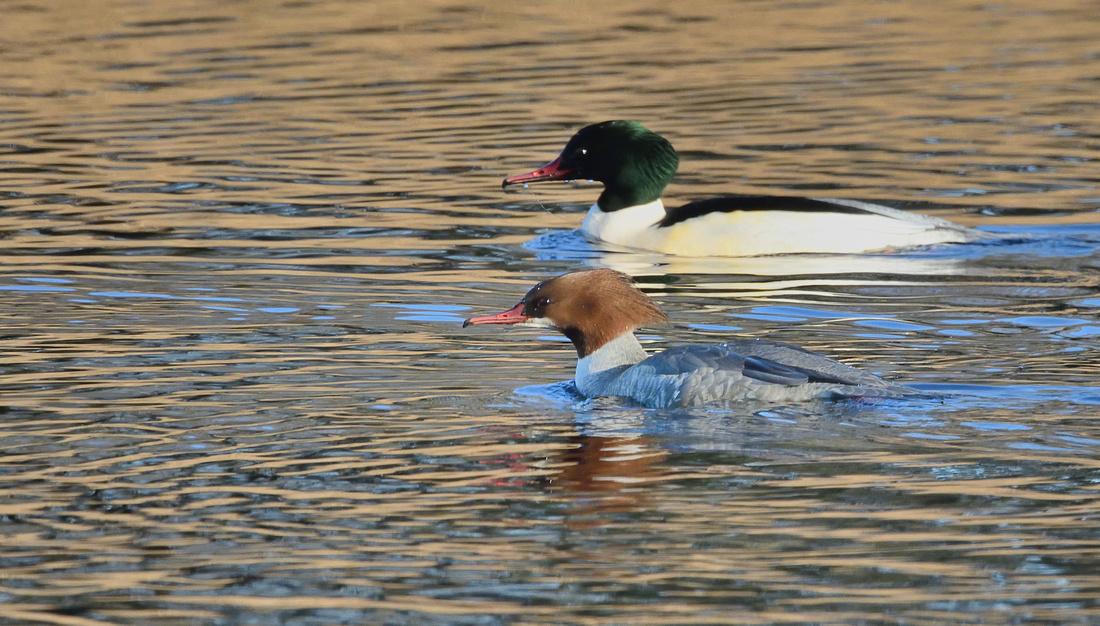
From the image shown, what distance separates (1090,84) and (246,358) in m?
13.3

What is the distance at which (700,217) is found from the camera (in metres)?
13.5

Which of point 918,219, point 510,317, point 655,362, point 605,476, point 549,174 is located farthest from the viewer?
point 549,174

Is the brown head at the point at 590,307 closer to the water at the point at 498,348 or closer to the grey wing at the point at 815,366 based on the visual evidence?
the water at the point at 498,348

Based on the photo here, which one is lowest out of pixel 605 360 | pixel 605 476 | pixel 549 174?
pixel 605 476

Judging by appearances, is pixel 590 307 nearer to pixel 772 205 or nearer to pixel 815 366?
pixel 815 366

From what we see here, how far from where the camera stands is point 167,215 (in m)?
14.6

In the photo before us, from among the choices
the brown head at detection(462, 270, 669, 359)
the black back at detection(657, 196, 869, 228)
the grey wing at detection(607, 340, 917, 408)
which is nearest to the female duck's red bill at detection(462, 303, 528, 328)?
the brown head at detection(462, 270, 669, 359)

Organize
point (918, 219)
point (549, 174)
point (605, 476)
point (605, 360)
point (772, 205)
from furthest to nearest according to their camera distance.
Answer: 1. point (549, 174)
2. point (918, 219)
3. point (772, 205)
4. point (605, 360)
5. point (605, 476)

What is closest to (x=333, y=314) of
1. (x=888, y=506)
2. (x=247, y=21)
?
(x=888, y=506)

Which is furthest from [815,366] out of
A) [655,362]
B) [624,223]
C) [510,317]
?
[624,223]

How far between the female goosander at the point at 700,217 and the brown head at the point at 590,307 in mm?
4316

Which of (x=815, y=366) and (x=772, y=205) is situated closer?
(x=815, y=366)

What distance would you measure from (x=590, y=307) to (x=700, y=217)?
470 cm

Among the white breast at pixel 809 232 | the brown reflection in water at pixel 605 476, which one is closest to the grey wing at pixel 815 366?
the brown reflection in water at pixel 605 476
